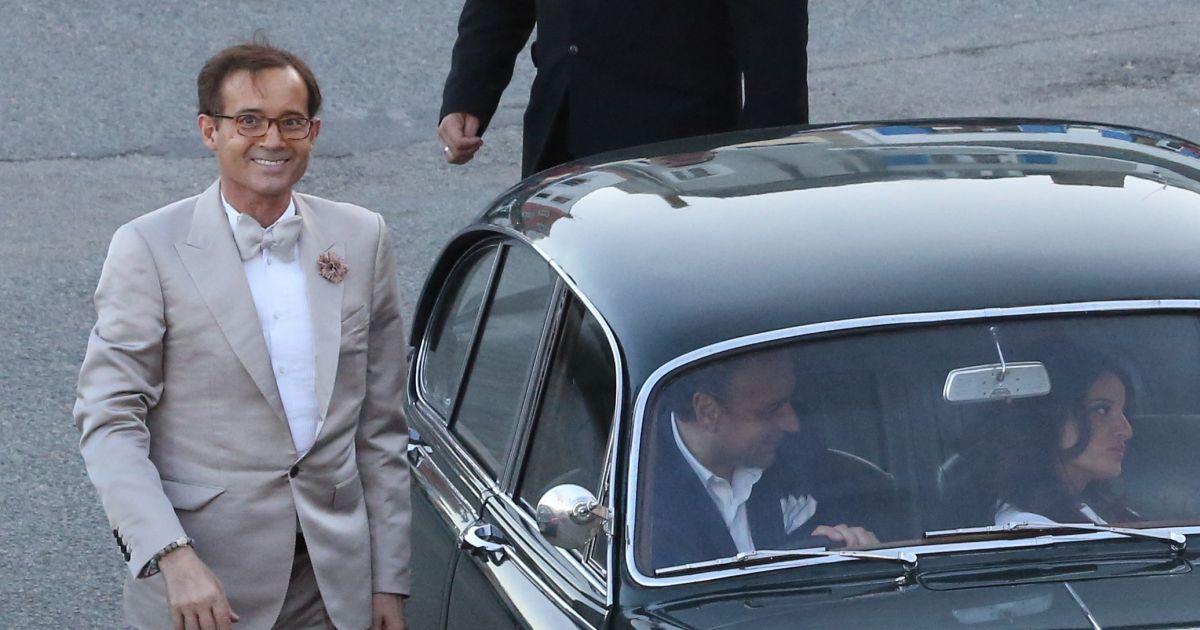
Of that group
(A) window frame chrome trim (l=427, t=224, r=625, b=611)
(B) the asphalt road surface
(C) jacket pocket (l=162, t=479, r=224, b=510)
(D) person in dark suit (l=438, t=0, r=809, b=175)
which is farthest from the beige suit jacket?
(B) the asphalt road surface

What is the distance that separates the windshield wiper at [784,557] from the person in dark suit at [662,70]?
232 cm

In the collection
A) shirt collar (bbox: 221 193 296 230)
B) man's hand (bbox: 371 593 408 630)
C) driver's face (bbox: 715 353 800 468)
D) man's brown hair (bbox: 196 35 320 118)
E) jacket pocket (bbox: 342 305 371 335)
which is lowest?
man's hand (bbox: 371 593 408 630)

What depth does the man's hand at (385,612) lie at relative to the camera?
3432mm

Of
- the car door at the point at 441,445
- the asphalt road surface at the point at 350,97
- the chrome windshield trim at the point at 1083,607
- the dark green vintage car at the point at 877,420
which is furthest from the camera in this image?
the asphalt road surface at the point at 350,97

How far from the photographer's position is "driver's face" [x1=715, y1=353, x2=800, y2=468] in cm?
285

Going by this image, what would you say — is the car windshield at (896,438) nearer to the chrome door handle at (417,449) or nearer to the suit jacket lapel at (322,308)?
the suit jacket lapel at (322,308)

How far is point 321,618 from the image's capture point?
3.41m

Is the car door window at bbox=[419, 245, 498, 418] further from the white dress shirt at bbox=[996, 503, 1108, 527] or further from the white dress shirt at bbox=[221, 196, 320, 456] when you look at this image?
the white dress shirt at bbox=[996, 503, 1108, 527]

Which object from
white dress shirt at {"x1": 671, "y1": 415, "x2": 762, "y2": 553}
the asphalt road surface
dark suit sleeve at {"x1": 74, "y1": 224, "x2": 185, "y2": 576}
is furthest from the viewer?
the asphalt road surface

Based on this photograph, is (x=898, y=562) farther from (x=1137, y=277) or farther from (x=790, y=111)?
(x=790, y=111)

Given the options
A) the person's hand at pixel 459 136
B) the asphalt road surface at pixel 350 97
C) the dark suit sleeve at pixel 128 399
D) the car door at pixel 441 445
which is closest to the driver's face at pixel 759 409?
the car door at pixel 441 445

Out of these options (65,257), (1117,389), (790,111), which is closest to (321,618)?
(1117,389)

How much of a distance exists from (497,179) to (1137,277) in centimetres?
703

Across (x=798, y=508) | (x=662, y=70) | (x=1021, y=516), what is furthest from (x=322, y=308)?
(x=662, y=70)
